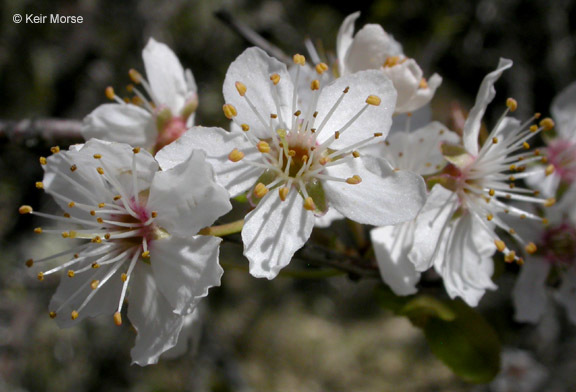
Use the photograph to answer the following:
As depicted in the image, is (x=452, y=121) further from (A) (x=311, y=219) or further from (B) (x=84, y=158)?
(B) (x=84, y=158)

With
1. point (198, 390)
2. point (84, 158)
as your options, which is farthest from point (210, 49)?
point (84, 158)

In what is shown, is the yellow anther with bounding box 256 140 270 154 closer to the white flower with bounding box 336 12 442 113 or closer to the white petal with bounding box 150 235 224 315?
the white petal with bounding box 150 235 224 315

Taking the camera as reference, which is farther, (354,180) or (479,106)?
(479,106)

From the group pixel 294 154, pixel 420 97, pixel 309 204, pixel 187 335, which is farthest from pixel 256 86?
pixel 187 335

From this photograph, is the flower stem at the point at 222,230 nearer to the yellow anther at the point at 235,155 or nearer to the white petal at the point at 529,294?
the yellow anther at the point at 235,155

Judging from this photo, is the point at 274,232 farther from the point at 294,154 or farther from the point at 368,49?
the point at 368,49

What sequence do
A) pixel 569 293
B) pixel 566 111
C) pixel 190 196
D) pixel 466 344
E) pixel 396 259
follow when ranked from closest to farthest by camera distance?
pixel 190 196, pixel 396 259, pixel 466 344, pixel 569 293, pixel 566 111
